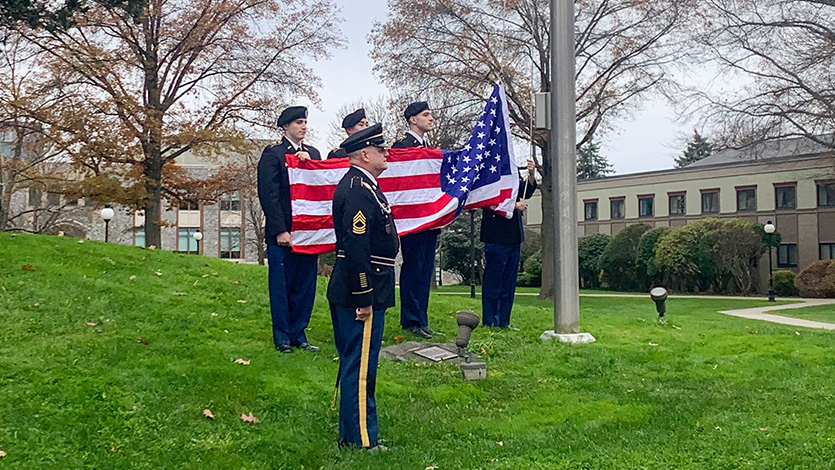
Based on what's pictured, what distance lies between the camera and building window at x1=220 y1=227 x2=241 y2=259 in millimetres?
65938

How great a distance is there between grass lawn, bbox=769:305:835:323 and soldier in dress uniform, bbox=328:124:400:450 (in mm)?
18942

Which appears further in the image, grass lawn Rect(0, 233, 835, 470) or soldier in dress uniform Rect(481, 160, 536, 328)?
soldier in dress uniform Rect(481, 160, 536, 328)

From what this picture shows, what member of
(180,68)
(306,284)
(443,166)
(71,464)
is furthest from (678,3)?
(71,464)

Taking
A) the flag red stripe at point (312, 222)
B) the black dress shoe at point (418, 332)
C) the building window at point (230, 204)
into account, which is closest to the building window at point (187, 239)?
the building window at point (230, 204)

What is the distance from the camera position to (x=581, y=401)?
6.54 m

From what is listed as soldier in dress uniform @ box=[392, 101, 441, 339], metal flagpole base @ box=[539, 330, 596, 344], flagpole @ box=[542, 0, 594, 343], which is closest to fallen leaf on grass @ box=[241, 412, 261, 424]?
soldier in dress uniform @ box=[392, 101, 441, 339]

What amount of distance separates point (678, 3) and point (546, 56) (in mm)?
4726

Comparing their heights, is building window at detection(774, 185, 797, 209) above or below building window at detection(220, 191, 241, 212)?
below

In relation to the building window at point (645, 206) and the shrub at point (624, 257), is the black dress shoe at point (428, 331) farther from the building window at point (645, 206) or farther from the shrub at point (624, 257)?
the building window at point (645, 206)

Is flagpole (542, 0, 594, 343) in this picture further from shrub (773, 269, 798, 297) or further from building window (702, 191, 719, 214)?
building window (702, 191, 719, 214)

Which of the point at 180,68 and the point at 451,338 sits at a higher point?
the point at 180,68

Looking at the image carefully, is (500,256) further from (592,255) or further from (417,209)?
(592,255)

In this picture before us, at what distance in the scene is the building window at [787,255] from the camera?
4128 centimetres

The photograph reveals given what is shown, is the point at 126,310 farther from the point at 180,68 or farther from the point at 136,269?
the point at 180,68
